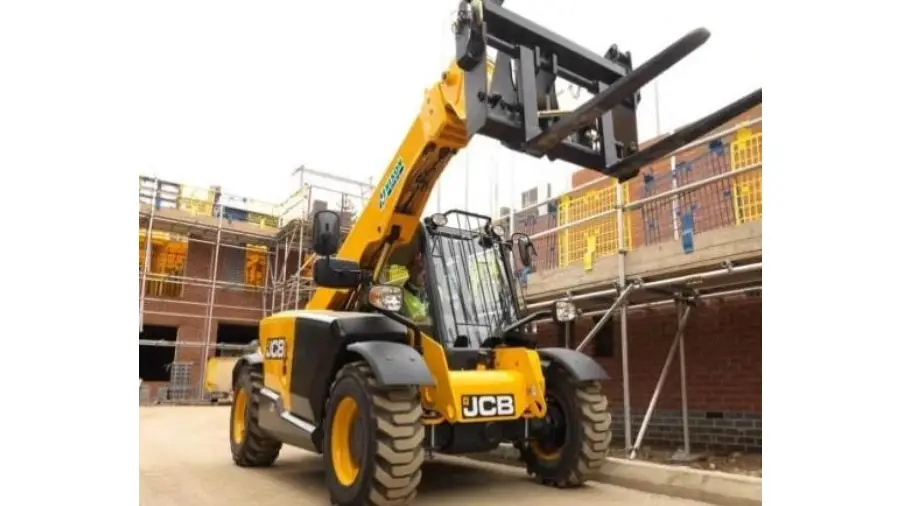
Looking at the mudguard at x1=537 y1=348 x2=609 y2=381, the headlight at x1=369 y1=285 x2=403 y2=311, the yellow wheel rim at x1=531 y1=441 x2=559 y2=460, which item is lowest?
the yellow wheel rim at x1=531 y1=441 x2=559 y2=460

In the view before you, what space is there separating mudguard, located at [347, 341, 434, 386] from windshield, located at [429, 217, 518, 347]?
2.28ft

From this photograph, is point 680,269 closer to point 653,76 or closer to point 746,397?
point 746,397

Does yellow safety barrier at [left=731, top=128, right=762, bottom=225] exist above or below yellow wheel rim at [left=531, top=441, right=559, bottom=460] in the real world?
above

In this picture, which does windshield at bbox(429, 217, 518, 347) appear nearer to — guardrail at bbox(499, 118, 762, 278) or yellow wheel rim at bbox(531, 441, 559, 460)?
yellow wheel rim at bbox(531, 441, 559, 460)

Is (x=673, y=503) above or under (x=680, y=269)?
under

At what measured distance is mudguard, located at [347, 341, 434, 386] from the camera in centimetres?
365

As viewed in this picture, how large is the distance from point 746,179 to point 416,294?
9.69 ft

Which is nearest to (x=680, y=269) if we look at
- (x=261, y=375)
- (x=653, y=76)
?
(x=653, y=76)

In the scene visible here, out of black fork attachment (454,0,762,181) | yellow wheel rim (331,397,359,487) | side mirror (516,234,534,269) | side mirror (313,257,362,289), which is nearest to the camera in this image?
A: black fork attachment (454,0,762,181)

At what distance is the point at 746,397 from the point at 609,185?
8.14 ft

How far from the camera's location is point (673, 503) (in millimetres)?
4281

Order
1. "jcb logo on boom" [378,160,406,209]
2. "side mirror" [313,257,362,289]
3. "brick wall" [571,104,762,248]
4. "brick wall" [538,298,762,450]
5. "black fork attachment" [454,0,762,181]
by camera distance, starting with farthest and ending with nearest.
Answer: "brick wall" [538,298,762,450] < "brick wall" [571,104,762,248] < "jcb logo on boom" [378,160,406,209] < "side mirror" [313,257,362,289] < "black fork attachment" [454,0,762,181]

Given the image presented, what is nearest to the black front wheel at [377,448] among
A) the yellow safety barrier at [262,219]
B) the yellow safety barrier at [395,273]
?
the yellow safety barrier at [395,273]

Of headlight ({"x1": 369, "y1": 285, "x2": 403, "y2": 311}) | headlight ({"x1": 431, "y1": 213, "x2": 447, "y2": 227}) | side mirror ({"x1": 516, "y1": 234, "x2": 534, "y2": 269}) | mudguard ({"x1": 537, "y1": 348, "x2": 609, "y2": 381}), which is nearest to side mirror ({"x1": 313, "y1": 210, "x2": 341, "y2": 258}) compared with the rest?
headlight ({"x1": 369, "y1": 285, "x2": 403, "y2": 311})
